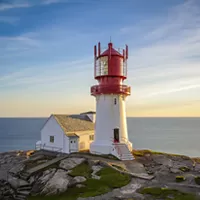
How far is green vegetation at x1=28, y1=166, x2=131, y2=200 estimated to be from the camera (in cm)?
1697

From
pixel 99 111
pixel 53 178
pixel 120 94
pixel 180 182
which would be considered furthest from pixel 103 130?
pixel 180 182

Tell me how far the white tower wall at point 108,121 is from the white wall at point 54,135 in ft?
10.9

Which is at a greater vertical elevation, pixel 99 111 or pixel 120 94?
pixel 120 94

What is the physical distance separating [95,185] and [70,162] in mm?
5025

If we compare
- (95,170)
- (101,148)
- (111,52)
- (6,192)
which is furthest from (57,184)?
(111,52)

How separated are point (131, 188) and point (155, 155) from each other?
1039 centimetres

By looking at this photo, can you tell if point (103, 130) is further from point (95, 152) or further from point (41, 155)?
point (41, 155)

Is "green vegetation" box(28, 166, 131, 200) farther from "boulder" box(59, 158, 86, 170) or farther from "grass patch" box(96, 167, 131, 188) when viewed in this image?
"boulder" box(59, 158, 86, 170)

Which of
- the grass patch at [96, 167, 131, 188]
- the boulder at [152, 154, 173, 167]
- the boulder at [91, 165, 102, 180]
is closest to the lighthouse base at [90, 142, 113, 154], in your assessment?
the boulder at [152, 154, 173, 167]

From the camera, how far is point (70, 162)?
22422 mm

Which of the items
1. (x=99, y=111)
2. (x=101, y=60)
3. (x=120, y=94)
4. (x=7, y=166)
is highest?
(x=101, y=60)

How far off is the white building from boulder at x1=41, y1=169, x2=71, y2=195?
8.22 m

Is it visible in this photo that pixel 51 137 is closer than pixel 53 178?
No

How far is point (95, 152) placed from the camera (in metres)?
27.0
